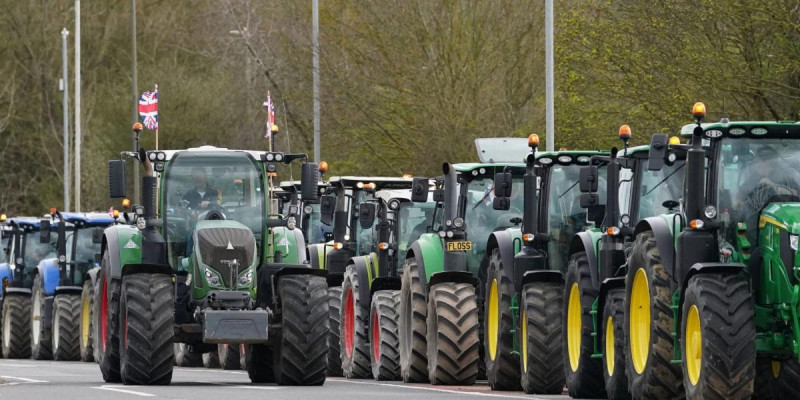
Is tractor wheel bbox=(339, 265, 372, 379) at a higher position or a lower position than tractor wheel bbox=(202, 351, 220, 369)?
higher

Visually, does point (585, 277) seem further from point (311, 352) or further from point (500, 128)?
point (500, 128)

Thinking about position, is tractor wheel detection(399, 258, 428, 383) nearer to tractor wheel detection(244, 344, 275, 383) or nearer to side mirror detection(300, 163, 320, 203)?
tractor wheel detection(244, 344, 275, 383)

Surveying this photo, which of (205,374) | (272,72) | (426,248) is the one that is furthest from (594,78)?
(272,72)

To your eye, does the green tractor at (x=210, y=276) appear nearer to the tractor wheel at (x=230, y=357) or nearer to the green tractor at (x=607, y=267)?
the green tractor at (x=607, y=267)

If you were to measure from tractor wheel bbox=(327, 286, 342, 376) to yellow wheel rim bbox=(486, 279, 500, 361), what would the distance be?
5.89 m

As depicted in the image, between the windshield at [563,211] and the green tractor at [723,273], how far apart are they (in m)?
Result: 3.83

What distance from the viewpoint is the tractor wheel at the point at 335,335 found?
28.0 metres

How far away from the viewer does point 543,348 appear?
792 inches

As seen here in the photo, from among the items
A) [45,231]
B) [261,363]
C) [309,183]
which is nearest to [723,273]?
[309,183]

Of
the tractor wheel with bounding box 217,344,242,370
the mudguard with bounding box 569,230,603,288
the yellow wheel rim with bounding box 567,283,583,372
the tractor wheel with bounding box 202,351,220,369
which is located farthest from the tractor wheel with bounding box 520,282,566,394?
the tractor wheel with bounding box 202,351,220,369

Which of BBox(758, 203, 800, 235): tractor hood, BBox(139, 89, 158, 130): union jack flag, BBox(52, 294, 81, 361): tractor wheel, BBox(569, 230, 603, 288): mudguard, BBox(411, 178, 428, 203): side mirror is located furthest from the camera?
BBox(139, 89, 158, 130): union jack flag

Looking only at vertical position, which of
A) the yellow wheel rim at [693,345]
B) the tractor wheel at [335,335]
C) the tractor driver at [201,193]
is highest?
the tractor driver at [201,193]

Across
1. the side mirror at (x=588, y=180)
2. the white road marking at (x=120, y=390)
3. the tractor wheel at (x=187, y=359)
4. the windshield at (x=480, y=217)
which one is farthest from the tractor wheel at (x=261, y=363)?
the tractor wheel at (x=187, y=359)

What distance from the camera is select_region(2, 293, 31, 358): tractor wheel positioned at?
127 feet
